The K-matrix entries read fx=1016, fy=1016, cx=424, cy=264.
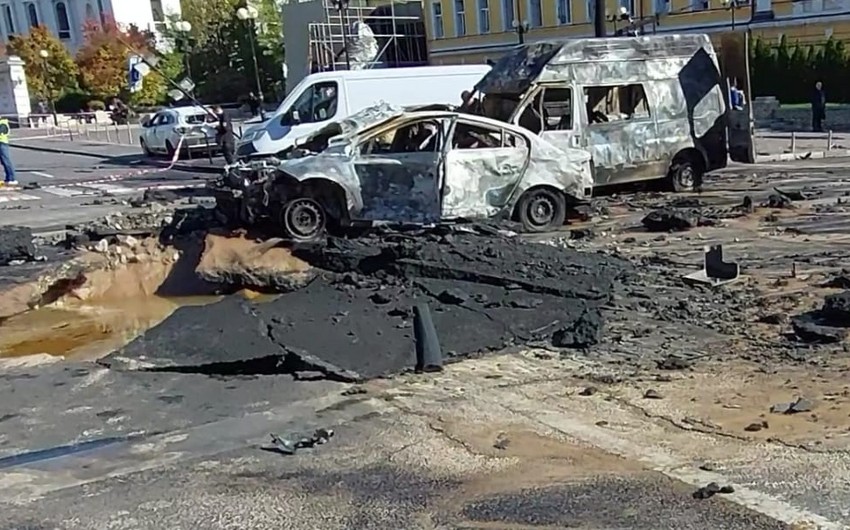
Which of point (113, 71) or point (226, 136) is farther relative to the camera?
point (113, 71)

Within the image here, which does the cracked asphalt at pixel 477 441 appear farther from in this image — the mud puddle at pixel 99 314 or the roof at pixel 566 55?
the roof at pixel 566 55

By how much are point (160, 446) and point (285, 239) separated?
251 inches

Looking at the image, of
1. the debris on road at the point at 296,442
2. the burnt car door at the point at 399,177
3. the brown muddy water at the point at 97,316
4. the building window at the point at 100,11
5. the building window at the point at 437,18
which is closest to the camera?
the debris on road at the point at 296,442

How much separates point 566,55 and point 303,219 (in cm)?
547

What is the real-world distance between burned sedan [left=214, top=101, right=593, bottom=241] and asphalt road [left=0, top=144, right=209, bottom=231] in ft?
20.2

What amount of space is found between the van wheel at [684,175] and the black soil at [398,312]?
6.33m

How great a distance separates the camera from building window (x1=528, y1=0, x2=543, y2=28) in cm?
5547

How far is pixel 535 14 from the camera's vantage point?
5578 cm

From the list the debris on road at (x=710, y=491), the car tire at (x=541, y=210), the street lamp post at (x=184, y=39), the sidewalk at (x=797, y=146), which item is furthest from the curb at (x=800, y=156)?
the street lamp post at (x=184, y=39)

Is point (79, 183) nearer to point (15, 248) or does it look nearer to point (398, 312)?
point (15, 248)

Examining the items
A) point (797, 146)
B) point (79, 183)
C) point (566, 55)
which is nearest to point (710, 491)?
point (566, 55)

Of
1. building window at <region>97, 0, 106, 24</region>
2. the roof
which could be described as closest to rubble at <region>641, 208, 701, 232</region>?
the roof

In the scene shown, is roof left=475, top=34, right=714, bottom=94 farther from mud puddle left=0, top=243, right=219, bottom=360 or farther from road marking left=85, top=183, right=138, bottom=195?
road marking left=85, top=183, right=138, bottom=195

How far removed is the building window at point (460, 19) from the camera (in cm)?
6119
